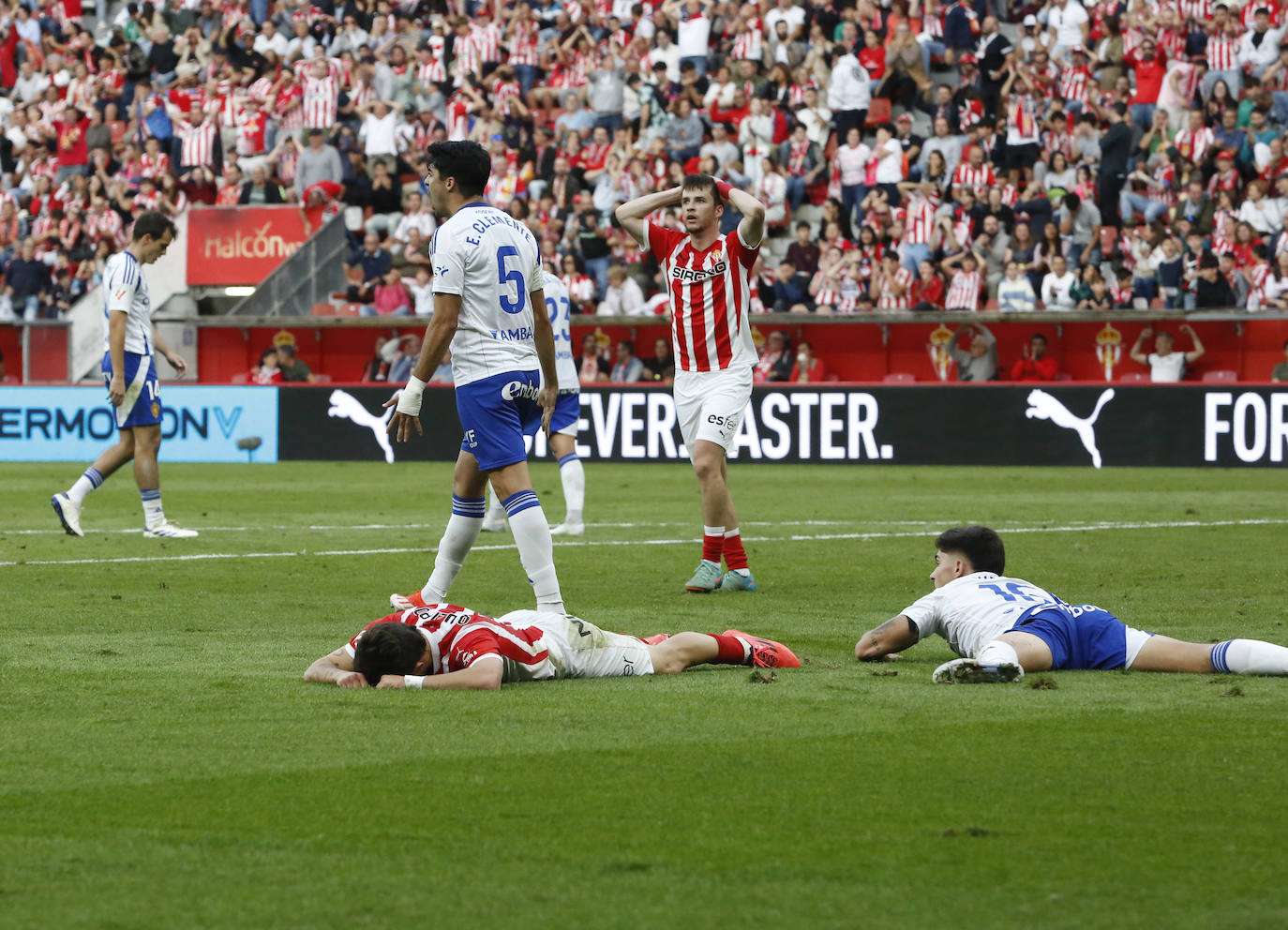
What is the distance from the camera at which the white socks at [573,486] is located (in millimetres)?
14164

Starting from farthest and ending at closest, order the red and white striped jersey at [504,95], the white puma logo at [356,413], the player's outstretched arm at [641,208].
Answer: the red and white striped jersey at [504,95] < the white puma logo at [356,413] < the player's outstretched arm at [641,208]

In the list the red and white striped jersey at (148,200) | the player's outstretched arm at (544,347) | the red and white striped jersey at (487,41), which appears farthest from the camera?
the red and white striped jersey at (148,200)

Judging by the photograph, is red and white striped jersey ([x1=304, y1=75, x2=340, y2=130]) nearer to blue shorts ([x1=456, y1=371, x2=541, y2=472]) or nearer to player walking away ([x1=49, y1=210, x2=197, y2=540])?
player walking away ([x1=49, y1=210, x2=197, y2=540])

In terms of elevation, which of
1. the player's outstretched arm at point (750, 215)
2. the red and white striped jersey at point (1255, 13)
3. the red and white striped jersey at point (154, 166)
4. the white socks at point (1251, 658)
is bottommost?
the white socks at point (1251, 658)

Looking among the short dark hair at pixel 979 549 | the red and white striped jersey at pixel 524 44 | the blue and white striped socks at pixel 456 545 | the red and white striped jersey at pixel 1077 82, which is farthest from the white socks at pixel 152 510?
the red and white striped jersey at pixel 524 44

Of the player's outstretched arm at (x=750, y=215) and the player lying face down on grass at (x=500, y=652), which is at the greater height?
the player's outstretched arm at (x=750, y=215)

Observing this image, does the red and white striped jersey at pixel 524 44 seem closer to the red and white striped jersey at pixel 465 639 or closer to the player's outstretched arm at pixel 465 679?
the red and white striped jersey at pixel 465 639

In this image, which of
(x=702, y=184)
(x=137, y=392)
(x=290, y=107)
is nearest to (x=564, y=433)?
(x=137, y=392)

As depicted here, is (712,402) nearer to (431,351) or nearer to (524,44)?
(431,351)

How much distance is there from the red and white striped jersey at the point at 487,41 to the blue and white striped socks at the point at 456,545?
23.7 metres

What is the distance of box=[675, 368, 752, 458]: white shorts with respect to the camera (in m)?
10.6

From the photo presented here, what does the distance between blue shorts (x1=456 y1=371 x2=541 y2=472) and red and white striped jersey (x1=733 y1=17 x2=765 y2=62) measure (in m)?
21.1

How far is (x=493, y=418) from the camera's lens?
782 centimetres

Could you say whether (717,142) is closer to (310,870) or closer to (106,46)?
(106,46)
